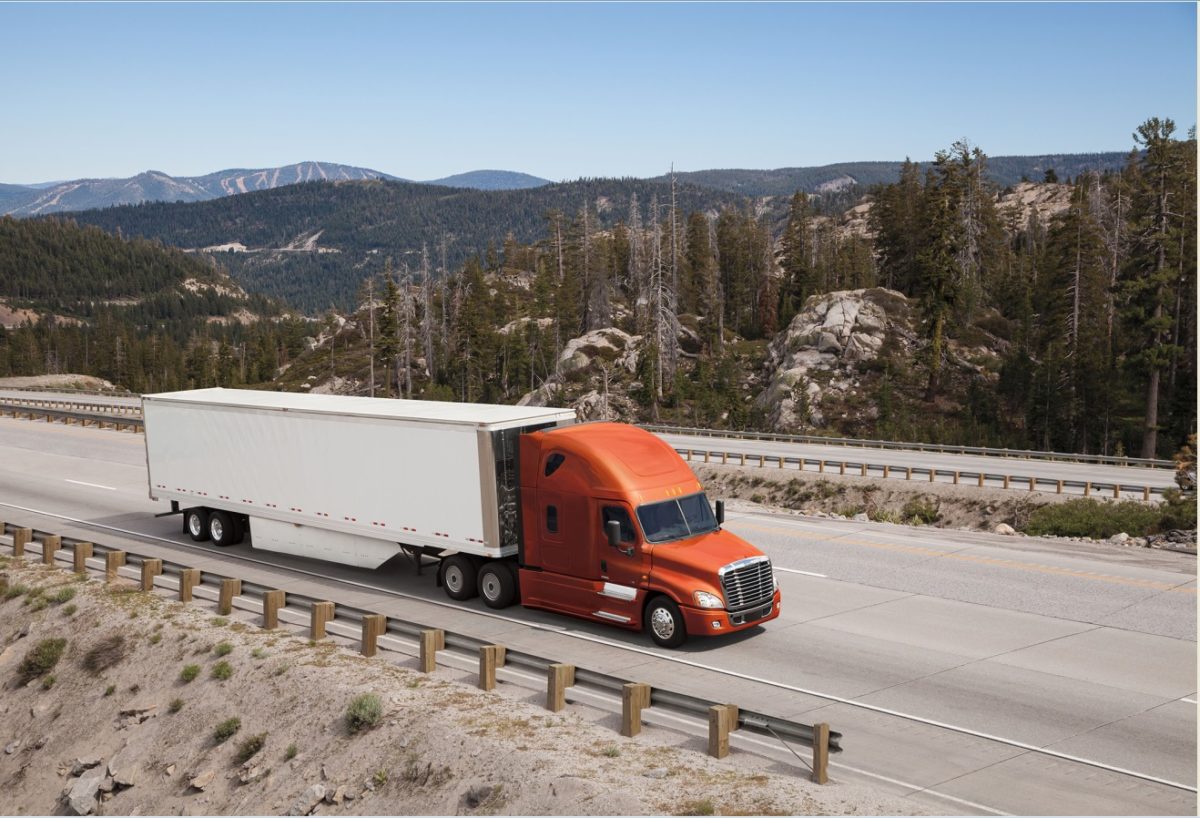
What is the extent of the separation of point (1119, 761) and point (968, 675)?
3356mm

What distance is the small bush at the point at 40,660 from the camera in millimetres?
19875

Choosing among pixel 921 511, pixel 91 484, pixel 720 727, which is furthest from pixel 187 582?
pixel 921 511

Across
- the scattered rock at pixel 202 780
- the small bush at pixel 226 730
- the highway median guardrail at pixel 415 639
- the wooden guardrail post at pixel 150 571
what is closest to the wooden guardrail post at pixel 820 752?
the highway median guardrail at pixel 415 639

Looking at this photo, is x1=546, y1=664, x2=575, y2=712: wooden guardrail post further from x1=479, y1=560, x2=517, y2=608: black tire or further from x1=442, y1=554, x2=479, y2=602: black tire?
x1=442, y1=554, x2=479, y2=602: black tire

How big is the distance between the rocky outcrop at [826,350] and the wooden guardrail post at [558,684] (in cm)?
5482

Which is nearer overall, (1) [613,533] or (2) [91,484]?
(1) [613,533]

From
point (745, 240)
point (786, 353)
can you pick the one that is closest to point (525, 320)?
point (745, 240)

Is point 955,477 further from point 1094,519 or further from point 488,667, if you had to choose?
point 488,667

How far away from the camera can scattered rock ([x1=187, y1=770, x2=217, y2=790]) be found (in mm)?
15078

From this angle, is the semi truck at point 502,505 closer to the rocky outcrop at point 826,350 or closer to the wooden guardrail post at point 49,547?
the wooden guardrail post at point 49,547

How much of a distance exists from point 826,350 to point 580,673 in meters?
62.9

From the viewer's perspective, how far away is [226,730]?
15.9 metres

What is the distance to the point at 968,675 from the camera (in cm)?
1585

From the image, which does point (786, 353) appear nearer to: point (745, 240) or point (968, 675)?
point (745, 240)
